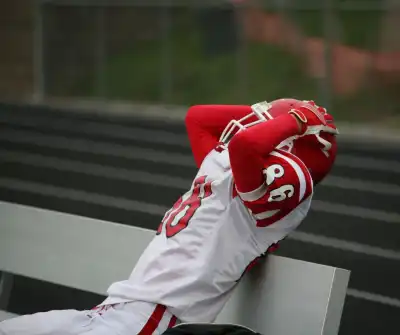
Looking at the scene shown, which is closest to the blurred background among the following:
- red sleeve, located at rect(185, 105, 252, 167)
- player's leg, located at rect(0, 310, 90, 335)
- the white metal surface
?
the white metal surface

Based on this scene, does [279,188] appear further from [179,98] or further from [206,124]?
[179,98]

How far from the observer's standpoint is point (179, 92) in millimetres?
9820

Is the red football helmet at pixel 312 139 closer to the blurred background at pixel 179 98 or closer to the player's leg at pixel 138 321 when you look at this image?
the player's leg at pixel 138 321

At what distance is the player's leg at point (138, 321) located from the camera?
6.64ft

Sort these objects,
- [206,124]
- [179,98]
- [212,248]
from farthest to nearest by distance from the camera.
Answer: [179,98], [206,124], [212,248]

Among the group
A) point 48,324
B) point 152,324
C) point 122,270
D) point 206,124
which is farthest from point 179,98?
point 152,324

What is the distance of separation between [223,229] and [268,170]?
24cm

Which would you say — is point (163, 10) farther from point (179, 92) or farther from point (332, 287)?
point (332, 287)

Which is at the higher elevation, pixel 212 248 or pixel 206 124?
pixel 206 124

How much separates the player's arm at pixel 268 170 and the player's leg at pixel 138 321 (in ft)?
1.20

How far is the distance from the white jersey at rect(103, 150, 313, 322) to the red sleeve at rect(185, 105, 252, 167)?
0.24 m

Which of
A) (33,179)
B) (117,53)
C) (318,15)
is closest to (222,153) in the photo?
(33,179)

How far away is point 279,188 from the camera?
1.88 meters

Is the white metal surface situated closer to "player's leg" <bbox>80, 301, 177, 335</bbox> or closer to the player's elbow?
"player's leg" <bbox>80, 301, 177, 335</bbox>
